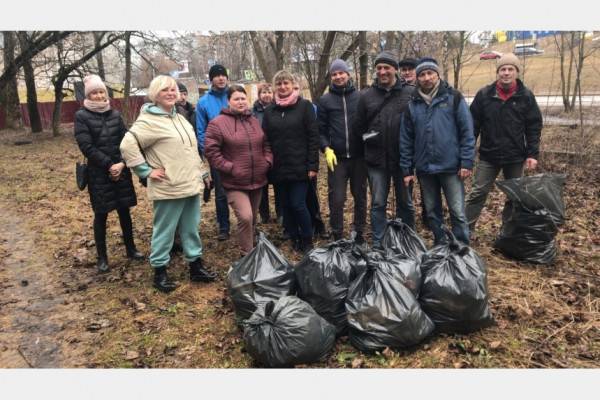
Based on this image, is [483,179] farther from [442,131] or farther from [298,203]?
[298,203]

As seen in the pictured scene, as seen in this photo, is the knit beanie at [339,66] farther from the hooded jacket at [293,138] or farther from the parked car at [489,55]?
the parked car at [489,55]

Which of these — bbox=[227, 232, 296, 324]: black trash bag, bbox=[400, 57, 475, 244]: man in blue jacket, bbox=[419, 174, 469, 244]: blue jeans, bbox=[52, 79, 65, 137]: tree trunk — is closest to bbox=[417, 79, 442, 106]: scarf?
bbox=[400, 57, 475, 244]: man in blue jacket

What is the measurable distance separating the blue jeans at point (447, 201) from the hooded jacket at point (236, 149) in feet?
4.76

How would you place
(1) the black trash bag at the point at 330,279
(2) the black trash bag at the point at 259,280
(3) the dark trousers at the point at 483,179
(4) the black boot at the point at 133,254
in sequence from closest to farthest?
(1) the black trash bag at the point at 330,279 → (2) the black trash bag at the point at 259,280 → (3) the dark trousers at the point at 483,179 → (4) the black boot at the point at 133,254

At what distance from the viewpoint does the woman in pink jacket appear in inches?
153

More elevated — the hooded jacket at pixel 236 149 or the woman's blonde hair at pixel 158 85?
the woman's blonde hair at pixel 158 85

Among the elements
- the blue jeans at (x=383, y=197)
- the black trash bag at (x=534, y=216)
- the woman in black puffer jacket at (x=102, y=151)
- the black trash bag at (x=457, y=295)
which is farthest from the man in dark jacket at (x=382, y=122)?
the woman in black puffer jacket at (x=102, y=151)

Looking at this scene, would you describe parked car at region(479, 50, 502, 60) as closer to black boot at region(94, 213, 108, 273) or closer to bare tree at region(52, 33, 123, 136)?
black boot at region(94, 213, 108, 273)

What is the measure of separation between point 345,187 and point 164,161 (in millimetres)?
1720

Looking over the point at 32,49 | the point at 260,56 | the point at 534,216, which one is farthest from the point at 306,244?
the point at 32,49

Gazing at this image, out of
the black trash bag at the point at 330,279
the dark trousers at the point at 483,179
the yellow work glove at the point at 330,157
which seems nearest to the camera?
the black trash bag at the point at 330,279

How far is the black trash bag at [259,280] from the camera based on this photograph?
315 centimetres

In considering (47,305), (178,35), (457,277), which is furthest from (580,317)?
(178,35)

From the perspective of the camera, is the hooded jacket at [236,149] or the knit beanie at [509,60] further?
the knit beanie at [509,60]
